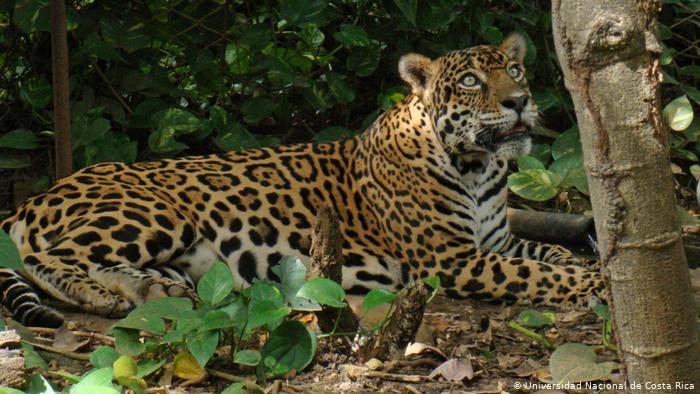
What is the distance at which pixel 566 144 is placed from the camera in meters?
9.52

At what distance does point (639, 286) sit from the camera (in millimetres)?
3174

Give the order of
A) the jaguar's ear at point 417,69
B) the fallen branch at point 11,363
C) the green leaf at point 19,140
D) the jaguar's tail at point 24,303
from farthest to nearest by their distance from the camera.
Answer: the green leaf at point 19,140 < the jaguar's ear at point 417,69 < the jaguar's tail at point 24,303 < the fallen branch at point 11,363

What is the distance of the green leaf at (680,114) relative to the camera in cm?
885

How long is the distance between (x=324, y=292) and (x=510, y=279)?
264cm

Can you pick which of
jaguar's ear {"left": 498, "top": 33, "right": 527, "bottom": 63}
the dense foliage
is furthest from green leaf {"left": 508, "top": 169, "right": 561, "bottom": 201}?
jaguar's ear {"left": 498, "top": 33, "right": 527, "bottom": 63}

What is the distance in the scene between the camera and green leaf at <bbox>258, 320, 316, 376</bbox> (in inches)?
199

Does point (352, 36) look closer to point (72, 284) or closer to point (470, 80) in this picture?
point (470, 80)

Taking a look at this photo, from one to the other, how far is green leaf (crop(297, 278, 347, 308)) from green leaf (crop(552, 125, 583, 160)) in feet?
15.9

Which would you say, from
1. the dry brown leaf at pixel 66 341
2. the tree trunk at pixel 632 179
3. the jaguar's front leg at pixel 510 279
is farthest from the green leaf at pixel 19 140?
the tree trunk at pixel 632 179

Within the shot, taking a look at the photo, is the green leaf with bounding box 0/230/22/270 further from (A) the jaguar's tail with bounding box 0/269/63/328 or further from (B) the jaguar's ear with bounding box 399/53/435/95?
(B) the jaguar's ear with bounding box 399/53/435/95

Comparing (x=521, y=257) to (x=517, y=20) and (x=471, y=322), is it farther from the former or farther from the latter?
(x=517, y=20)

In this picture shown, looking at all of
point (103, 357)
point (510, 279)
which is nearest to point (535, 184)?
point (510, 279)

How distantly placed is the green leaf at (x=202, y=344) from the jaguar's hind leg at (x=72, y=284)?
1.54 meters

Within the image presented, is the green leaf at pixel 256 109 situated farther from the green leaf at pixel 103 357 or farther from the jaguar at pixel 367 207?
the green leaf at pixel 103 357
